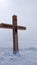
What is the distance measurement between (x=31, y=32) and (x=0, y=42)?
56 centimetres

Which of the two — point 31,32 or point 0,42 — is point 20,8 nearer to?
point 31,32

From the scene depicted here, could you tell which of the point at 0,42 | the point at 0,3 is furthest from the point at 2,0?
the point at 0,42

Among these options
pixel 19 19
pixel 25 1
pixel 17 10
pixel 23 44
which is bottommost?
pixel 23 44

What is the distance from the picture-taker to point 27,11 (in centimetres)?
229

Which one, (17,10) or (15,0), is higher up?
(15,0)

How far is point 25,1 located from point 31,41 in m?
0.68

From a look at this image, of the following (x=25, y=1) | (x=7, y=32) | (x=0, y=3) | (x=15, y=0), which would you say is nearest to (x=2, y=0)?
(x=0, y=3)

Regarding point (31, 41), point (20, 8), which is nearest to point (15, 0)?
point (20, 8)

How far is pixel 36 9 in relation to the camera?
228 centimetres

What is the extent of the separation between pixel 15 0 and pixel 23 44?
75 cm

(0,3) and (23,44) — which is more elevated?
(0,3)

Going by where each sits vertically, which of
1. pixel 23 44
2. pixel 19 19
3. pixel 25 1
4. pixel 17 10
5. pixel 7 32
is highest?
pixel 25 1

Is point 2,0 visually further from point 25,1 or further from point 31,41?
point 31,41

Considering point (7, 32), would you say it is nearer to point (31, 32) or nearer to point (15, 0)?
point (31, 32)
